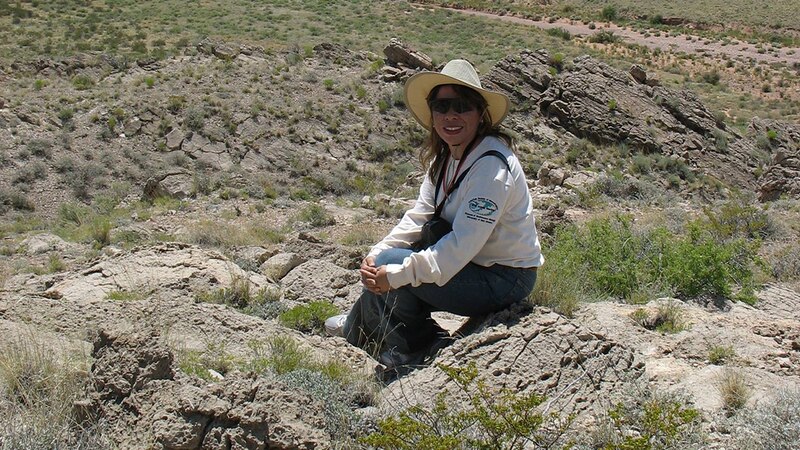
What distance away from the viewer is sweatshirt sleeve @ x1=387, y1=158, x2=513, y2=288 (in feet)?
10.5

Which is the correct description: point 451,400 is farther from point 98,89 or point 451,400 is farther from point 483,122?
point 98,89

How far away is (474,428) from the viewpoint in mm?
2500

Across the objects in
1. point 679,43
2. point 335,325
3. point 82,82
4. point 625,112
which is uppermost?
point 335,325

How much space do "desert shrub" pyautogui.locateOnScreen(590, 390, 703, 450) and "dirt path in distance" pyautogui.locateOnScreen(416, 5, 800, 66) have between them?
33.8 metres

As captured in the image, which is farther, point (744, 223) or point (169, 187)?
point (169, 187)

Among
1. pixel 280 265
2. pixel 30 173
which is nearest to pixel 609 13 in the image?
pixel 30 173

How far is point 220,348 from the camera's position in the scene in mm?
3348

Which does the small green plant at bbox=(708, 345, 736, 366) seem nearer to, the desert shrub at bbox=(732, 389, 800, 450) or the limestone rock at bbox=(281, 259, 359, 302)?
the desert shrub at bbox=(732, 389, 800, 450)

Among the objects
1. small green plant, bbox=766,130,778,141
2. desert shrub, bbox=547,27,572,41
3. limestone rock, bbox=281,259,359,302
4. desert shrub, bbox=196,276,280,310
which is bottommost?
desert shrub, bbox=547,27,572,41

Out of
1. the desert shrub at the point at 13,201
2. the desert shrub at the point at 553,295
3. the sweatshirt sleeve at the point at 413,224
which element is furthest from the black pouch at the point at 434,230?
the desert shrub at the point at 13,201

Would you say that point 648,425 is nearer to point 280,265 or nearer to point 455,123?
point 455,123

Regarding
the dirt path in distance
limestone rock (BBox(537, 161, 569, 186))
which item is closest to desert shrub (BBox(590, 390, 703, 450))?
limestone rock (BBox(537, 161, 569, 186))

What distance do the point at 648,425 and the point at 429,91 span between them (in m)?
1.88

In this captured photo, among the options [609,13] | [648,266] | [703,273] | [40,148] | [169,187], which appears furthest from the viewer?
[609,13]
